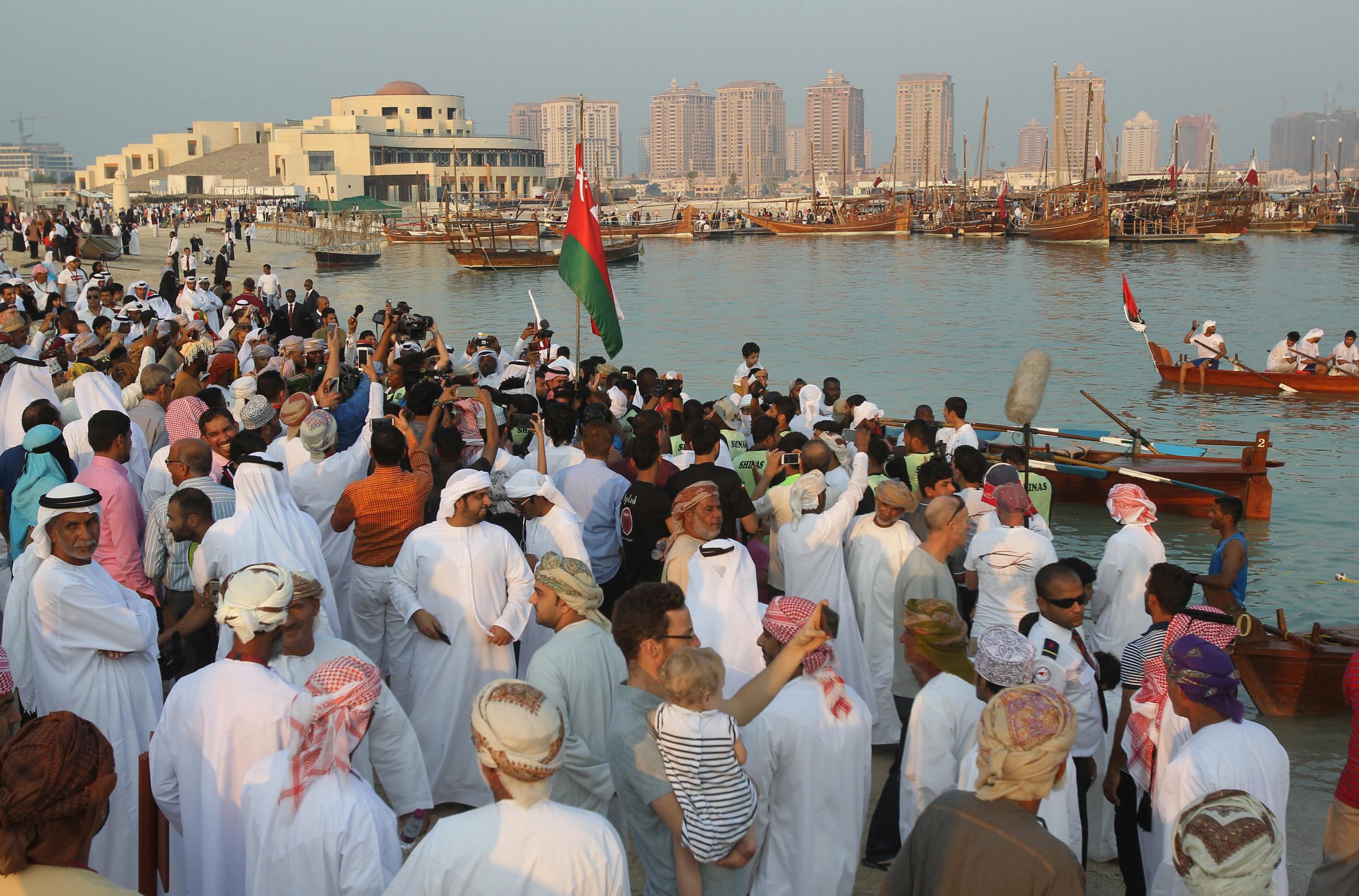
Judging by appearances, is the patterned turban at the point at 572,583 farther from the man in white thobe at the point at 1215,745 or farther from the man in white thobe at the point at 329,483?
the man in white thobe at the point at 329,483

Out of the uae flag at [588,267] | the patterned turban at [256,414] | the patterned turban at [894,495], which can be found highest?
the uae flag at [588,267]

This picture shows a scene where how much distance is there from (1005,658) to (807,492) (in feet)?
5.88

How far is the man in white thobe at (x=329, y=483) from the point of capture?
557cm

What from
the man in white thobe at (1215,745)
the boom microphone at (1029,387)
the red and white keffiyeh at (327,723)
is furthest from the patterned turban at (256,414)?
the boom microphone at (1029,387)

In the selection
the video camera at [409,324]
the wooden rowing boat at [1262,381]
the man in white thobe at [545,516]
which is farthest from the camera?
the wooden rowing boat at [1262,381]

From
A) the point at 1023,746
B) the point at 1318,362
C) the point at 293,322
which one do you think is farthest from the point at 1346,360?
the point at 1023,746

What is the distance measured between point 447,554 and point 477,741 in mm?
2003

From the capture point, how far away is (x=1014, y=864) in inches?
101

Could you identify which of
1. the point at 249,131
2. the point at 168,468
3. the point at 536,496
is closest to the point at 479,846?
the point at 536,496

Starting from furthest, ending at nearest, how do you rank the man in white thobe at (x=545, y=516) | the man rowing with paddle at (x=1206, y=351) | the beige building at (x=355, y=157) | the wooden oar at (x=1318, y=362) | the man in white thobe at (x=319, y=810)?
the beige building at (x=355, y=157)
the man rowing with paddle at (x=1206, y=351)
the wooden oar at (x=1318, y=362)
the man in white thobe at (x=545, y=516)
the man in white thobe at (x=319, y=810)

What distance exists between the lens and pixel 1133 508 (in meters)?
5.29

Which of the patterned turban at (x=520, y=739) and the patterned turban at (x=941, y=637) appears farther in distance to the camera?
the patterned turban at (x=941, y=637)

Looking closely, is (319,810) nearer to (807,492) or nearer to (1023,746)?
(1023,746)

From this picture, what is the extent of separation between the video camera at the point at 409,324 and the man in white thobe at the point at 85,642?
7.47 metres
